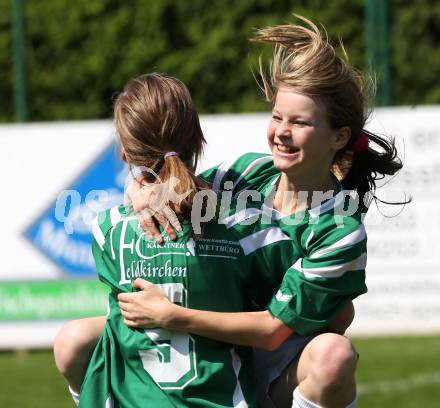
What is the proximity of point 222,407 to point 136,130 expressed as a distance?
888mm

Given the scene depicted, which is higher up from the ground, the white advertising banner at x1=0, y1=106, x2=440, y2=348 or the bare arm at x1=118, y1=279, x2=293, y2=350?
the bare arm at x1=118, y1=279, x2=293, y2=350

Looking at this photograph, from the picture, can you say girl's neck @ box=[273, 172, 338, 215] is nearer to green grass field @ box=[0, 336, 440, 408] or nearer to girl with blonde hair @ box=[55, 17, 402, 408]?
girl with blonde hair @ box=[55, 17, 402, 408]

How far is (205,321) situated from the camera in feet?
11.6

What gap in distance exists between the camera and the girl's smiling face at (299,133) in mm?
3643

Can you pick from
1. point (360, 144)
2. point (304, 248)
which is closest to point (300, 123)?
point (360, 144)

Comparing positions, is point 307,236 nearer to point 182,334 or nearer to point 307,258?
point 307,258

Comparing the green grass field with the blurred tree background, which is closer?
the green grass field

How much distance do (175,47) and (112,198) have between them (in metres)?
3.08

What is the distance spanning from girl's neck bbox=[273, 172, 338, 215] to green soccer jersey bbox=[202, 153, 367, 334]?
3 cm

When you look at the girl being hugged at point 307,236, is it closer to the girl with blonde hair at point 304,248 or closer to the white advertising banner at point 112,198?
the girl with blonde hair at point 304,248

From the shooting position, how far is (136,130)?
3.63 meters

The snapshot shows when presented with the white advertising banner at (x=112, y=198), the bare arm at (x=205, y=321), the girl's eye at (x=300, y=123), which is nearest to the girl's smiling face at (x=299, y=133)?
the girl's eye at (x=300, y=123)

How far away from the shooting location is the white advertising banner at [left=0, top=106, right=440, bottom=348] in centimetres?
809

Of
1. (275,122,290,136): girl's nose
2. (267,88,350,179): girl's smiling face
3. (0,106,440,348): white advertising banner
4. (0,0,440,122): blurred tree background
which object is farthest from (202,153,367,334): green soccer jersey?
(0,0,440,122): blurred tree background
